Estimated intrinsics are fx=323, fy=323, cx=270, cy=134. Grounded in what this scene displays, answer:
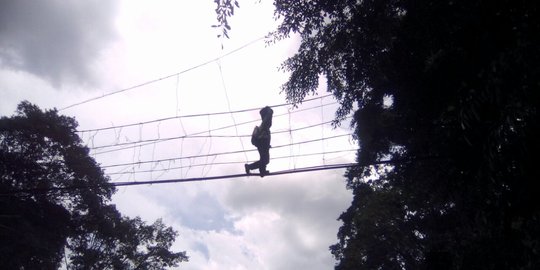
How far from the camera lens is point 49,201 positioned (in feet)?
70.5

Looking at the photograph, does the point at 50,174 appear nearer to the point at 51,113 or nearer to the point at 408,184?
the point at 51,113

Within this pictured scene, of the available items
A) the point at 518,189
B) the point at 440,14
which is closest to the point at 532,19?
the point at 440,14

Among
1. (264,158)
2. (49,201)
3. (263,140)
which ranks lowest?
(264,158)

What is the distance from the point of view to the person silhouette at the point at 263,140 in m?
6.17

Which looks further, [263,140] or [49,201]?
[49,201]

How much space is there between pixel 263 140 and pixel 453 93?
3.73m

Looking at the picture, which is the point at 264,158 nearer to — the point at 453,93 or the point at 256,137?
the point at 256,137

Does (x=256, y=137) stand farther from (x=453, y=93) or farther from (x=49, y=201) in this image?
(x=49, y=201)

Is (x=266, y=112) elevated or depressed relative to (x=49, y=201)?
depressed

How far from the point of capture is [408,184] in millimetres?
10414

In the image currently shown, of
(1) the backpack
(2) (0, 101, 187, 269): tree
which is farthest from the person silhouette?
(2) (0, 101, 187, 269): tree

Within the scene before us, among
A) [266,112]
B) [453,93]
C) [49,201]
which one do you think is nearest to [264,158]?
[266,112]

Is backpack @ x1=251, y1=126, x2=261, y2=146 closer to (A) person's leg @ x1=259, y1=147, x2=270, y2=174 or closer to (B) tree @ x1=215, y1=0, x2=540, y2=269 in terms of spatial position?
(A) person's leg @ x1=259, y1=147, x2=270, y2=174

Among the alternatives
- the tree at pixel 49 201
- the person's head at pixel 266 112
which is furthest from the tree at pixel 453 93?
the tree at pixel 49 201
